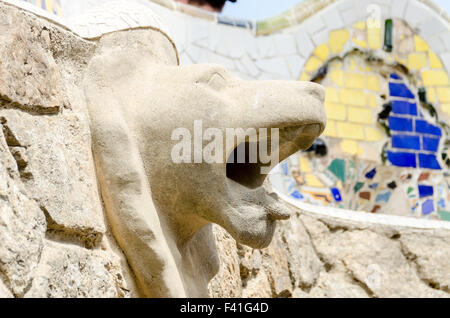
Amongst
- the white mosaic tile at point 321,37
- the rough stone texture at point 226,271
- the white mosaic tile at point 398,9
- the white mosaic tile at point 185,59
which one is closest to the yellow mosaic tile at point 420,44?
the white mosaic tile at point 398,9

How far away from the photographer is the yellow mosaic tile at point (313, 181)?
132 inches

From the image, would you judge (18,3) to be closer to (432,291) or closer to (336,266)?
(336,266)

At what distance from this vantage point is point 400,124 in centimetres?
361

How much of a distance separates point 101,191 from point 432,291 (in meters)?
1.40

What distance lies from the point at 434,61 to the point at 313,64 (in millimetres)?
632

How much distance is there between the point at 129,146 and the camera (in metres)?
1.46

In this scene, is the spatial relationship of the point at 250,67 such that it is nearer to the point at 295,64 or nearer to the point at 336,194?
the point at 295,64

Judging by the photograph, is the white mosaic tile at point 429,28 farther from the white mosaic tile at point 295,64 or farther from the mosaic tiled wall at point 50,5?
the mosaic tiled wall at point 50,5

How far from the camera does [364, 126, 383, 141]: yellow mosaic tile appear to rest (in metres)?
3.54

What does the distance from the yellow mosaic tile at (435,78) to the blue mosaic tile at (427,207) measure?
0.55 m

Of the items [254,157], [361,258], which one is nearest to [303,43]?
[361,258]

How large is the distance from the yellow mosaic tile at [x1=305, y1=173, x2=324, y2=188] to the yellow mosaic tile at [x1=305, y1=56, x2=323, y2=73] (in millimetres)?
457
